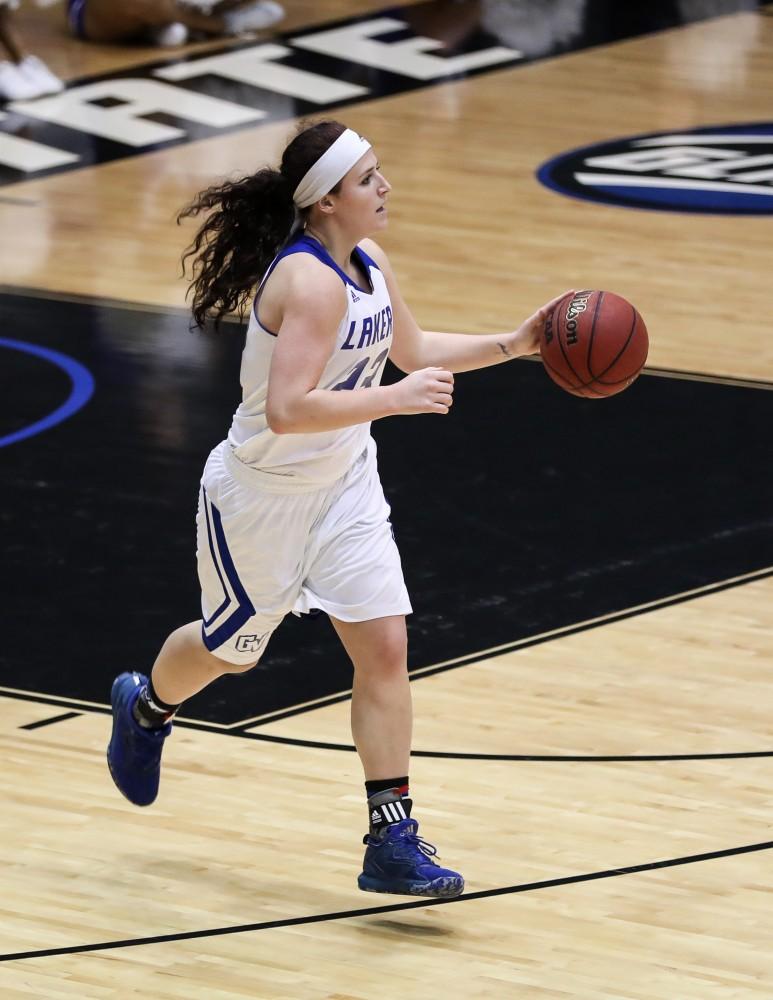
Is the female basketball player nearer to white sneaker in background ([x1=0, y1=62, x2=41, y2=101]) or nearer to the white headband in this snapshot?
the white headband

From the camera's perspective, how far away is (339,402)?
4.36 m

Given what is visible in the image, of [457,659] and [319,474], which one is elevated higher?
[319,474]

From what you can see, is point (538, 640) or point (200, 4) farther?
point (200, 4)

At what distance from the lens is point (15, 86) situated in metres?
13.6

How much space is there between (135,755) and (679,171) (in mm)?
7541

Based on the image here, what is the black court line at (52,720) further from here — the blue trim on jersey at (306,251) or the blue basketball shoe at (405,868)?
the blue trim on jersey at (306,251)

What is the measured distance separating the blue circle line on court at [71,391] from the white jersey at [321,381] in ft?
11.7

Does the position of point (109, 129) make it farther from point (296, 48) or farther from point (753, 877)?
point (753, 877)

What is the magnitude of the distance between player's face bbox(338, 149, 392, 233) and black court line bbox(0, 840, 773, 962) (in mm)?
1395

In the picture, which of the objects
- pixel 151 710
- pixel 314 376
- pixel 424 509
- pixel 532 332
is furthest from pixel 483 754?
pixel 424 509

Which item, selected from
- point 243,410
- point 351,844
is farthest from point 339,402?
point 351,844

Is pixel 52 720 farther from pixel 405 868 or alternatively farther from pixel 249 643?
pixel 405 868

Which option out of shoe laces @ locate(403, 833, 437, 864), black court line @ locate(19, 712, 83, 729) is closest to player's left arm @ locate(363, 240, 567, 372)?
shoe laces @ locate(403, 833, 437, 864)

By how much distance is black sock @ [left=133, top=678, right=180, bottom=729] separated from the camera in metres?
5.02
